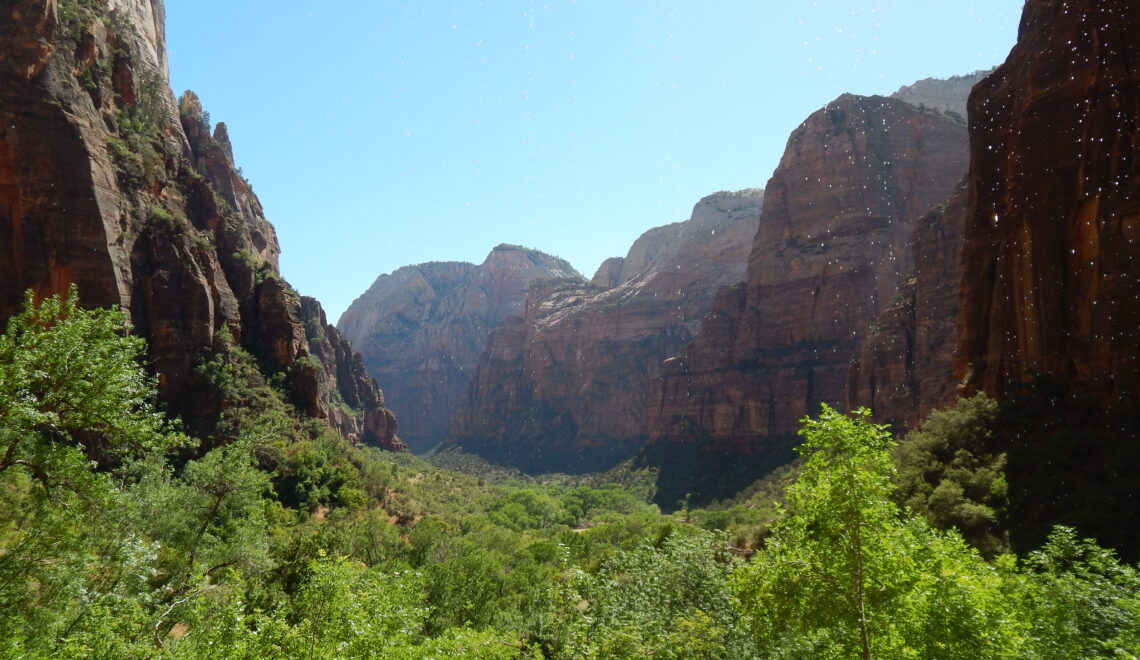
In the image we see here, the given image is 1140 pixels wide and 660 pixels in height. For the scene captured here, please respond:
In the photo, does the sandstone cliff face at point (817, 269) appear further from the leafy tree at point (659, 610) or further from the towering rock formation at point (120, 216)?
the leafy tree at point (659, 610)

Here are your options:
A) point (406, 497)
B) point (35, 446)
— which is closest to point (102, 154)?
point (406, 497)

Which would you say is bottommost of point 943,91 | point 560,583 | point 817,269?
point 560,583

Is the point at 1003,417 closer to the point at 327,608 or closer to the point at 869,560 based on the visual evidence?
the point at 869,560

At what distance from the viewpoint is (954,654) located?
7.15m

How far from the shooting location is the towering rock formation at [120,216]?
3212 centimetres

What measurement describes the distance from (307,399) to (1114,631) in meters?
52.6

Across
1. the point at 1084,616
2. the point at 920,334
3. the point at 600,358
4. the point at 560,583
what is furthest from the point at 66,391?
the point at 600,358

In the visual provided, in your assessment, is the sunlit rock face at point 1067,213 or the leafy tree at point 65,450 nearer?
the leafy tree at point 65,450

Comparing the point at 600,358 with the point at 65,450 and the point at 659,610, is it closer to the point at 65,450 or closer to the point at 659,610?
the point at 659,610

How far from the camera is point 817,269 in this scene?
293ft

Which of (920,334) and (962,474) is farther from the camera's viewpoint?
(920,334)

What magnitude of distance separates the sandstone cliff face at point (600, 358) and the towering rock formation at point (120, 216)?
329 ft

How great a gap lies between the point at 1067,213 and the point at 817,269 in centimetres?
6585

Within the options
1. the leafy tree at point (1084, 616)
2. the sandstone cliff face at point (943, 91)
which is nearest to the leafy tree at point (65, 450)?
the leafy tree at point (1084, 616)
